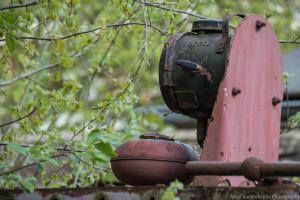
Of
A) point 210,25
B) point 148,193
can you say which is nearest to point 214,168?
point 148,193

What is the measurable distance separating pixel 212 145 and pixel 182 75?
0.40m

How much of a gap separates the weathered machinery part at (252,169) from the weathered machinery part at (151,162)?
0.77 feet

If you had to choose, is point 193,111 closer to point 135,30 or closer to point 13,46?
point 13,46

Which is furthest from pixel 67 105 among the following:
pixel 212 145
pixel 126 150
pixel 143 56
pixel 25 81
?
pixel 25 81

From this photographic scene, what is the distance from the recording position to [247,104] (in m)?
3.74

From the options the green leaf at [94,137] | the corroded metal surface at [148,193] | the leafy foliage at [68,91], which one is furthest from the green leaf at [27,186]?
the green leaf at [94,137]

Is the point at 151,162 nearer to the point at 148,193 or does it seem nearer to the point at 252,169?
the point at 148,193

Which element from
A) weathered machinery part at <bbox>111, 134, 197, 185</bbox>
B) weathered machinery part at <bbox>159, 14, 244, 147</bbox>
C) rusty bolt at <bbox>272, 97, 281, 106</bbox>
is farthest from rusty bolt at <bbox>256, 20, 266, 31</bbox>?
weathered machinery part at <bbox>111, 134, 197, 185</bbox>

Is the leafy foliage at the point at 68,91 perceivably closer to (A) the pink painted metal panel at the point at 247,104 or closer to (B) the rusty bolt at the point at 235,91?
(A) the pink painted metal panel at the point at 247,104

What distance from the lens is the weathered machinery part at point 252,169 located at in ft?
10.4

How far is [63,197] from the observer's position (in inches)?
146

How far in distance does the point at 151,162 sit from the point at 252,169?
59 centimetres

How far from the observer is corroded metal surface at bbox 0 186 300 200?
325cm

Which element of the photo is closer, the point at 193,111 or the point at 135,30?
the point at 193,111
